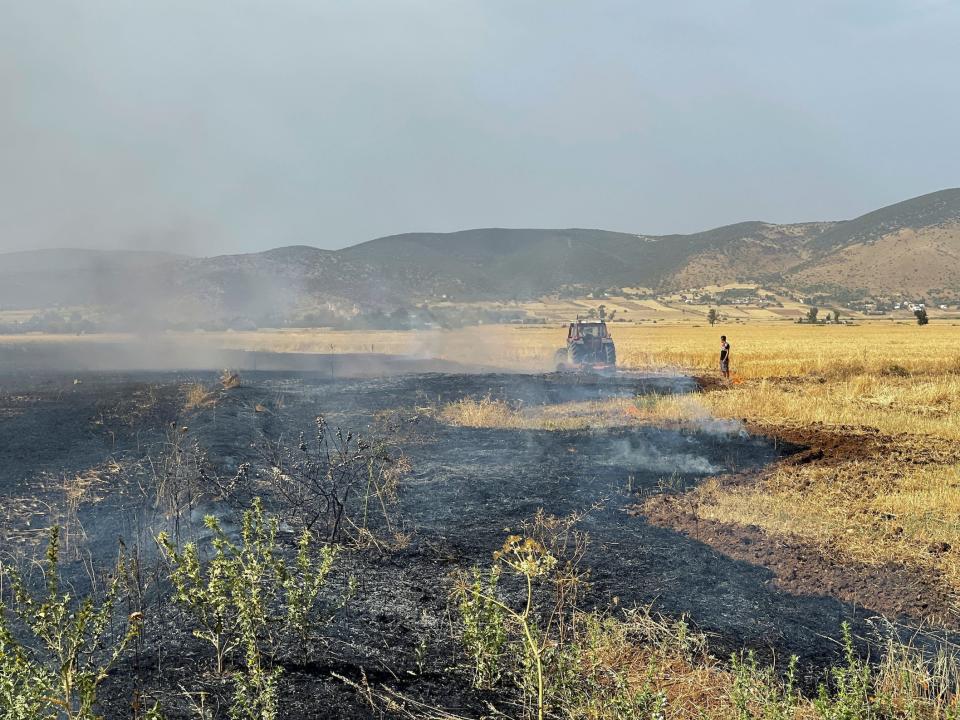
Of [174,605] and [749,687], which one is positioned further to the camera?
[174,605]

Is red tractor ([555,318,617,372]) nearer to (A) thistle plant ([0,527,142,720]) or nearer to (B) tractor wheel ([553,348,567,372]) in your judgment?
(B) tractor wheel ([553,348,567,372])

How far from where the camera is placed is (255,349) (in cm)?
4638

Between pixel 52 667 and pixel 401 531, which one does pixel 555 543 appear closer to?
pixel 401 531

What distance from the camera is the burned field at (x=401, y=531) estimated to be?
4.93 meters

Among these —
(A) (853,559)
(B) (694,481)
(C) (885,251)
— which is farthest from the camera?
(C) (885,251)

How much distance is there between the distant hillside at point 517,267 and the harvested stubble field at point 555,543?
67.4 m

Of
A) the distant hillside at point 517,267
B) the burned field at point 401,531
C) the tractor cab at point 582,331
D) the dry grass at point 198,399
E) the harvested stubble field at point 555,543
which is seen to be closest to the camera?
the harvested stubble field at point 555,543

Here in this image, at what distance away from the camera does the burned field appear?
194 inches

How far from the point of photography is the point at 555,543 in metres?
8.04

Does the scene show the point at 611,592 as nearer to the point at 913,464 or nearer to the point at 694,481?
the point at 694,481

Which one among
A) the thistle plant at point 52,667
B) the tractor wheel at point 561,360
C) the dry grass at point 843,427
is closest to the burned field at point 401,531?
the thistle plant at point 52,667

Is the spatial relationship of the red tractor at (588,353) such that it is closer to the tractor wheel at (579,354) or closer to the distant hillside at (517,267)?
the tractor wheel at (579,354)

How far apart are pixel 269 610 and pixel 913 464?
35.1 ft

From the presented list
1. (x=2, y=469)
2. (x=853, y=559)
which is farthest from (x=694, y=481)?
(x=2, y=469)
